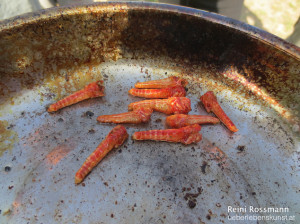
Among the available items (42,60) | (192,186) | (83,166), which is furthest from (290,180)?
(42,60)

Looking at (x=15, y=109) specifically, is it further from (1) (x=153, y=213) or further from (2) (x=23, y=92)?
(1) (x=153, y=213)

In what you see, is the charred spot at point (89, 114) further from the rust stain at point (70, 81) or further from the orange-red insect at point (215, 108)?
the orange-red insect at point (215, 108)

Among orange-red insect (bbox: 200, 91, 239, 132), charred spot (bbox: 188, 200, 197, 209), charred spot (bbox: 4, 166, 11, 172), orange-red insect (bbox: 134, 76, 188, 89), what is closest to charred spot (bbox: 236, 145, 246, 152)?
orange-red insect (bbox: 200, 91, 239, 132)

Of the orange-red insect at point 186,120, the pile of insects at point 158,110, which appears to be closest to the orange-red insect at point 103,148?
the pile of insects at point 158,110

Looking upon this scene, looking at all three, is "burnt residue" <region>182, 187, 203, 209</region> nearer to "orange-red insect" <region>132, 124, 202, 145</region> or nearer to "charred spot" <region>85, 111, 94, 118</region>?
"orange-red insect" <region>132, 124, 202, 145</region>

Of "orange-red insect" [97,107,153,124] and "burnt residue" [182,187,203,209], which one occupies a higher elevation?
"orange-red insect" [97,107,153,124]
